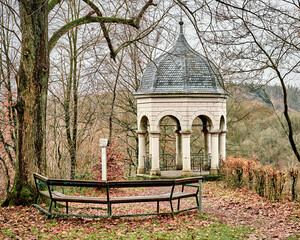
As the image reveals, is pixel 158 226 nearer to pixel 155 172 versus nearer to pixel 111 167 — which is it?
pixel 111 167

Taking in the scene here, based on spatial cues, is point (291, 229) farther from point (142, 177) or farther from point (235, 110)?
point (235, 110)

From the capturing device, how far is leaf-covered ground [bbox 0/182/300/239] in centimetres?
597

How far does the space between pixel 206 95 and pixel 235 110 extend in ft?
34.6

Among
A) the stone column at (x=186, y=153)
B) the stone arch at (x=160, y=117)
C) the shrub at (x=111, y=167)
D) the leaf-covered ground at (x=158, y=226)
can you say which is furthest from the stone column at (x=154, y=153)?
the leaf-covered ground at (x=158, y=226)

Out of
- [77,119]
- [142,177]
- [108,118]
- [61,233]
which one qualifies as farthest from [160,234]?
[108,118]

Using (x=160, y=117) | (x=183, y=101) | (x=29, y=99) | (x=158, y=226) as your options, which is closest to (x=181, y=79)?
(x=183, y=101)

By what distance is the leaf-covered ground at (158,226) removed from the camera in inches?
235

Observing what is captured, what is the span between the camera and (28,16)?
24.1ft

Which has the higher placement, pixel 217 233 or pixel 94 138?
pixel 94 138

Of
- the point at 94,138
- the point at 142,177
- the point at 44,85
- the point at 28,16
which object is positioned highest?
the point at 28,16

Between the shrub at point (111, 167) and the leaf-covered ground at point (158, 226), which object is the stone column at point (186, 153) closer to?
the shrub at point (111, 167)

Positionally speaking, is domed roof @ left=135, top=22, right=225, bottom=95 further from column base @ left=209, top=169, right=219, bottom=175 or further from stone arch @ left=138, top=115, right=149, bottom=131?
column base @ left=209, top=169, right=219, bottom=175

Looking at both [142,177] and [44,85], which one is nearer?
[44,85]

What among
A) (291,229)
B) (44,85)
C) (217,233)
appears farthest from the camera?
(44,85)
